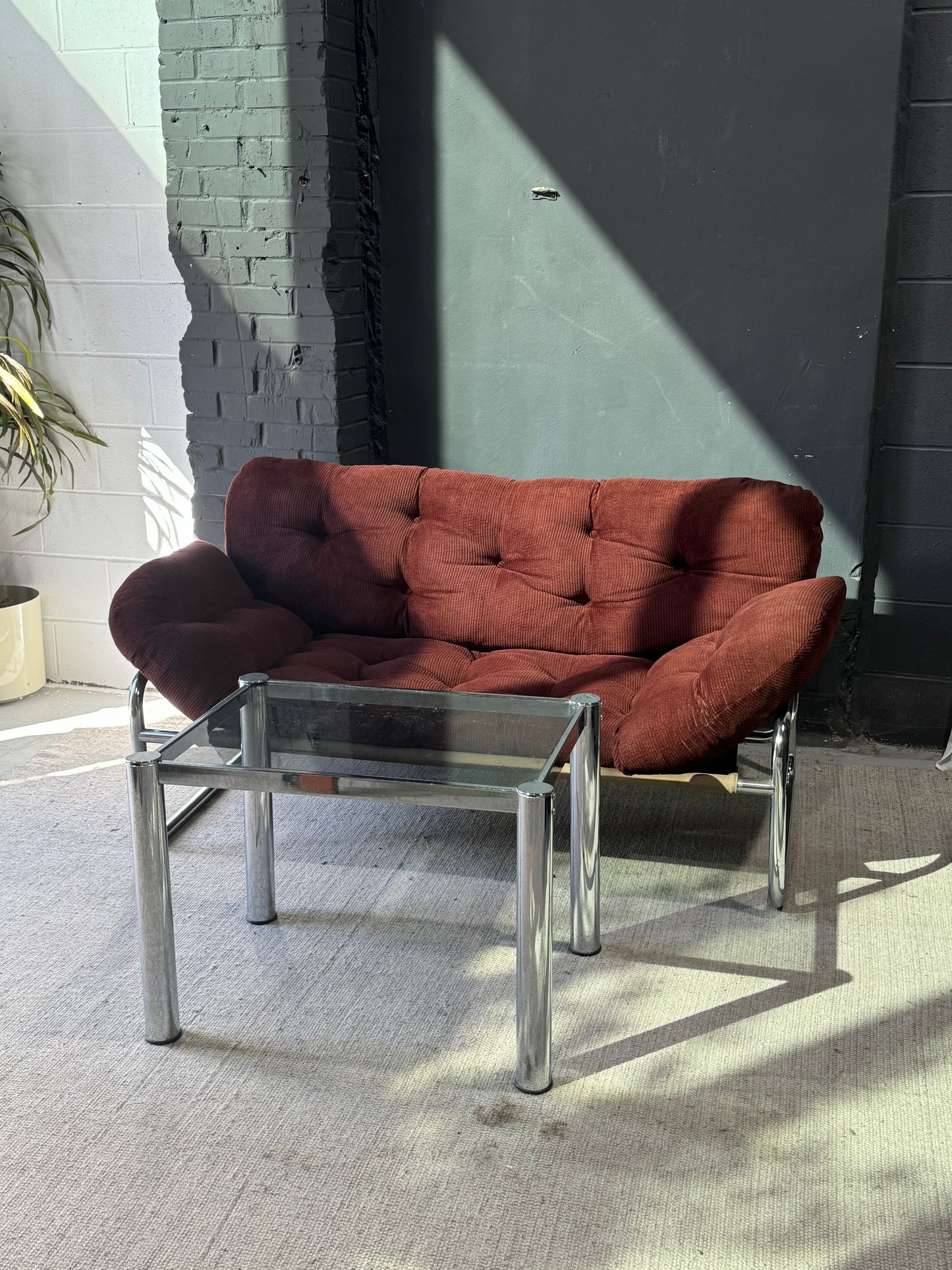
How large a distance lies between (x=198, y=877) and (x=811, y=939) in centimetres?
135

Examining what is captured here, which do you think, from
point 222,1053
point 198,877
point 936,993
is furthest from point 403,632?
point 936,993

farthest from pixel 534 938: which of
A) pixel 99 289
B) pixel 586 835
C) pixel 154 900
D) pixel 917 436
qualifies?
pixel 99 289

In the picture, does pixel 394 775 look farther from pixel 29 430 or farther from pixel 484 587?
pixel 29 430

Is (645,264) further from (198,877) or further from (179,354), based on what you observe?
(198,877)

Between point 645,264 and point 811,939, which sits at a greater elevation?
point 645,264

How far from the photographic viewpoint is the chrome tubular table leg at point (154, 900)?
2.09m

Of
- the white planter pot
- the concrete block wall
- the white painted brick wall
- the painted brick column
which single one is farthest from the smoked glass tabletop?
the white planter pot

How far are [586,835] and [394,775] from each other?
0.49 metres

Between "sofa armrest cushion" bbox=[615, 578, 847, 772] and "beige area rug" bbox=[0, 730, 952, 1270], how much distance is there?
38cm

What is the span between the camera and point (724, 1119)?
199 cm

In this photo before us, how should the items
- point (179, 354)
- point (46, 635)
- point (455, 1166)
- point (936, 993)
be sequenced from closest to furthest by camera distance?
1. point (455, 1166)
2. point (936, 993)
3. point (179, 354)
4. point (46, 635)

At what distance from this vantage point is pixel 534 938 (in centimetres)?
200

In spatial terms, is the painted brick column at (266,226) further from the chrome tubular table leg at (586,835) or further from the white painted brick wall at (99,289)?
the chrome tubular table leg at (586,835)

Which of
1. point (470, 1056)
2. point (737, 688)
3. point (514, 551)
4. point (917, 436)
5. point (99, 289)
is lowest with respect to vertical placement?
point (470, 1056)
